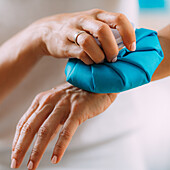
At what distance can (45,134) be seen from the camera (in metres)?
0.56

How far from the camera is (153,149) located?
869mm

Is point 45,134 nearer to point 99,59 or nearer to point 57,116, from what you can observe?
point 57,116

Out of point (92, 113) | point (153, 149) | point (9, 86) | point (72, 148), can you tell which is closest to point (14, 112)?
point (9, 86)

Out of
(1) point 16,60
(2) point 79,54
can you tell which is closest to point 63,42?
(2) point 79,54

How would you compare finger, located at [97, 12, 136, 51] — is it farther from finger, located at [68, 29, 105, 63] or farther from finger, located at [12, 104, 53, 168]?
finger, located at [12, 104, 53, 168]

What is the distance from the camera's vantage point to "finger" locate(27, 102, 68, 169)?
54 centimetres

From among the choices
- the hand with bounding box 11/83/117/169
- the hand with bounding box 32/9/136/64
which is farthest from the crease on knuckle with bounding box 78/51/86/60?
the hand with bounding box 11/83/117/169

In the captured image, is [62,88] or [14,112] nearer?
[62,88]

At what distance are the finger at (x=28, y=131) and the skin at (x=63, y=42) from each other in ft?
0.51

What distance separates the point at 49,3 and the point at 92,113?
1.64 feet

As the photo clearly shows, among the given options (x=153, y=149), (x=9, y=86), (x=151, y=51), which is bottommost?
(x=153, y=149)

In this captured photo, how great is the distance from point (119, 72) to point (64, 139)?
0.20 meters

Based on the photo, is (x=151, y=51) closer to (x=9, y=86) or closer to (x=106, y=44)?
(x=106, y=44)

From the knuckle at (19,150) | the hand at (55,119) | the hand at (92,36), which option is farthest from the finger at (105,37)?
the knuckle at (19,150)
